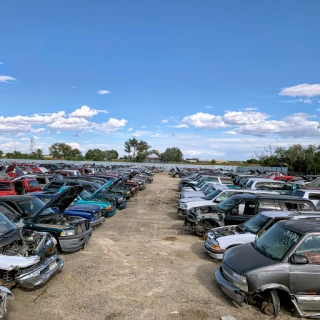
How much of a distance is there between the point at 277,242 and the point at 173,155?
130 metres

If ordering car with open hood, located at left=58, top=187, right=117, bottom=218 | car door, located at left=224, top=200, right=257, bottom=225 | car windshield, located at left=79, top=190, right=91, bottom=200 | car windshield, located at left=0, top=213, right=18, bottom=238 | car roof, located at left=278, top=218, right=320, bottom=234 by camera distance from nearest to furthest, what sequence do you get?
1. car roof, located at left=278, top=218, right=320, bottom=234
2. car windshield, located at left=0, top=213, right=18, bottom=238
3. car door, located at left=224, top=200, right=257, bottom=225
4. car with open hood, located at left=58, top=187, right=117, bottom=218
5. car windshield, located at left=79, top=190, right=91, bottom=200

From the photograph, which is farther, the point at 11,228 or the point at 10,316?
the point at 11,228

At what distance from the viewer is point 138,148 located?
114250mm

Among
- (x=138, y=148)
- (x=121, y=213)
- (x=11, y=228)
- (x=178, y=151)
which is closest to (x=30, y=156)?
(x=138, y=148)

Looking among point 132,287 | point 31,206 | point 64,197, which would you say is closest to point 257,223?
point 132,287

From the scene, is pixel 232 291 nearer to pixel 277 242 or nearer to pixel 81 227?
pixel 277 242

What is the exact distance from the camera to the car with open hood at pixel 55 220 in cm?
827

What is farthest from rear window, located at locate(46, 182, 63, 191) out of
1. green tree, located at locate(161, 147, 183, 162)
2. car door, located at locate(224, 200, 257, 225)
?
green tree, located at locate(161, 147, 183, 162)

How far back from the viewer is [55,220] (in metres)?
8.90

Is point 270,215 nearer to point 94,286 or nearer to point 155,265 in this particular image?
point 155,265

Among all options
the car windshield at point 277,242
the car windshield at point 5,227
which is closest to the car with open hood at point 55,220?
the car windshield at point 5,227

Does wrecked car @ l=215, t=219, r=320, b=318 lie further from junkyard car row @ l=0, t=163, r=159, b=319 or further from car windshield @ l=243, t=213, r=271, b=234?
junkyard car row @ l=0, t=163, r=159, b=319

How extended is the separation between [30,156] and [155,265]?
344 feet

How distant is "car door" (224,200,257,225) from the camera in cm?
1056
